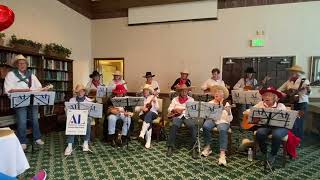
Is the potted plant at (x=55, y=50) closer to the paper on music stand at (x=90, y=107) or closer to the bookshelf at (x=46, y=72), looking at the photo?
the bookshelf at (x=46, y=72)

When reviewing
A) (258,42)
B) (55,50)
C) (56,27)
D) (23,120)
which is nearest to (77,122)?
(23,120)

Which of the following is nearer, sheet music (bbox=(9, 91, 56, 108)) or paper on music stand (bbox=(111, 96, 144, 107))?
sheet music (bbox=(9, 91, 56, 108))

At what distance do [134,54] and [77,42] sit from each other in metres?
1.70

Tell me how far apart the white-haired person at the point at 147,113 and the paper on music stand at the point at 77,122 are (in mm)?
1046

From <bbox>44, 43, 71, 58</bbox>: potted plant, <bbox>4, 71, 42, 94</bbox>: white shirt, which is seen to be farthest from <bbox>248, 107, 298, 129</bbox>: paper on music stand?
<bbox>44, 43, 71, 58</bbox>: potted plant

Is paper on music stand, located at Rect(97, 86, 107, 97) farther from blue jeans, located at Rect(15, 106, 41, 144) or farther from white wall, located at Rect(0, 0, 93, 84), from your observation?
white wall, located at Rect(0, 0, 93, 84)

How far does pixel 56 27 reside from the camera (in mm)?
6391

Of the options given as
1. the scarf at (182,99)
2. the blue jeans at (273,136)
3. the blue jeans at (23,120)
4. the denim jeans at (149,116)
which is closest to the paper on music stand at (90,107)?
the blue jeans at (23,120)

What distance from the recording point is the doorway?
7.88 m

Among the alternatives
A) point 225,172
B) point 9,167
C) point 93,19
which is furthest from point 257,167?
point 93,19

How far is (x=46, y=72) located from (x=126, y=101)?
2524mm

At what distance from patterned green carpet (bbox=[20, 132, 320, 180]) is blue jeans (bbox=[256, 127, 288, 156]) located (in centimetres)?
29

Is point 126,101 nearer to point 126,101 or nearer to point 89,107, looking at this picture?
point 126,101

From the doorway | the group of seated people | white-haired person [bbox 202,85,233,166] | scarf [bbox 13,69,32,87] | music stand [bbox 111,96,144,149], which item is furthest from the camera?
the doorway
